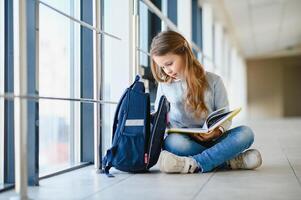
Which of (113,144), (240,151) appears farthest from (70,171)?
(240,151)

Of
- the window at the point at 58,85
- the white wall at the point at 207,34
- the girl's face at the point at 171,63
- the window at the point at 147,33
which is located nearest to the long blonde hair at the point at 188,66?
the girl's face at the point at 171,63

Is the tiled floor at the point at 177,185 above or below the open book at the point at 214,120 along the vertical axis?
below

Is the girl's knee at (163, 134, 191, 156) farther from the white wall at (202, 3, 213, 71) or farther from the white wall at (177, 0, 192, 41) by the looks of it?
the white wall at (202, 3, 213, 71)

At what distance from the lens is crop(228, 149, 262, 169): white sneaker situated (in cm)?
155

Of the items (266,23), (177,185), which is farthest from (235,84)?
(177,185)

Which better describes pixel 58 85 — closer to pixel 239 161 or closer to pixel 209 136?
pixel 209 136

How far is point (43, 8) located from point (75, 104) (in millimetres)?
461

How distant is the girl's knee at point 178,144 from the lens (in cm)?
158

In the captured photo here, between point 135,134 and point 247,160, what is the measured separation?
1.43 ft

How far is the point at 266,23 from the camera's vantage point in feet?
22.8

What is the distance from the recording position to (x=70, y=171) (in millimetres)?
1631

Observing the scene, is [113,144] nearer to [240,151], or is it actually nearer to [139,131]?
[139,131]

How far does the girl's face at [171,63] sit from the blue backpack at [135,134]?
11 cm

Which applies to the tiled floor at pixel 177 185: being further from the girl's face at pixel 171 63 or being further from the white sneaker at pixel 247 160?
the girl's face at pixel 171 63
